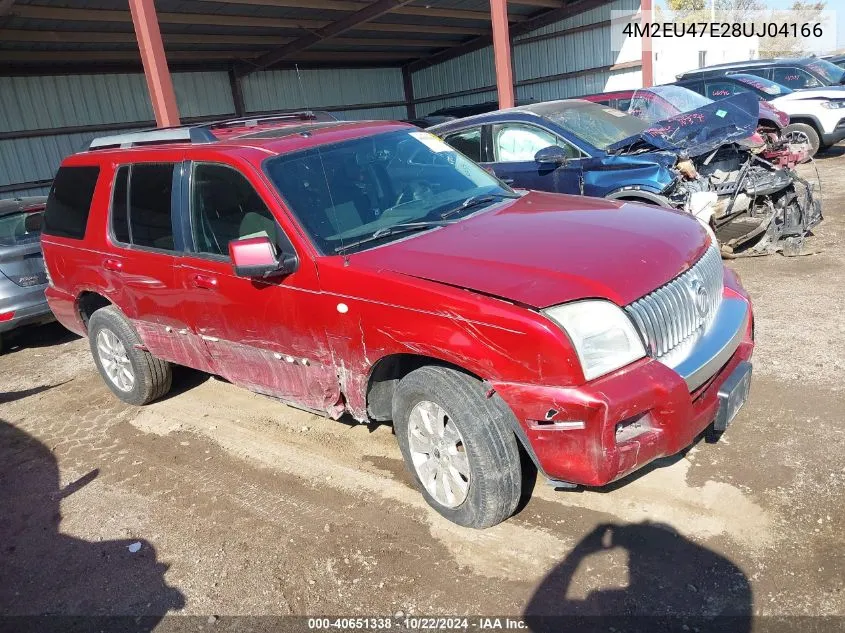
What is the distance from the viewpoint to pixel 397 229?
3.51 m

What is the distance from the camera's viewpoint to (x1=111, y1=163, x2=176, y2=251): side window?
4.22 metres

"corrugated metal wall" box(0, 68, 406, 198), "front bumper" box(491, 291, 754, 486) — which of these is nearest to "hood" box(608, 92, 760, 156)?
"front bumper" box(491, 291, 754, 486)

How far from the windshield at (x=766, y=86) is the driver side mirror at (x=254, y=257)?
12.9 meters

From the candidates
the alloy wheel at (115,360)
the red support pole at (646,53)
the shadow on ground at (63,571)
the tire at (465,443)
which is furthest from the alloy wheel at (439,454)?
the red support pole at (646,53)

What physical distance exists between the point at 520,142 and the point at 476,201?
147 inches

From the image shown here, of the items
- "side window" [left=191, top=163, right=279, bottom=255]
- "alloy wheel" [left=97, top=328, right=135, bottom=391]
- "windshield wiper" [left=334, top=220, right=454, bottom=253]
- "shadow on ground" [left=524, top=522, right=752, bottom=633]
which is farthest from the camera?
"alloy wheel" [left=97, top=328, right=135, bottom=391]

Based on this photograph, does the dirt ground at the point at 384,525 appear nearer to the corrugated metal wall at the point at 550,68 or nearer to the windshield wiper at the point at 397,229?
the windshield wiper at the point at 397,229

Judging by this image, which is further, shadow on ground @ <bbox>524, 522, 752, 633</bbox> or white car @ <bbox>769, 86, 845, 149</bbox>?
white car @ <bbox>769, 86, 845, 149</bbox>

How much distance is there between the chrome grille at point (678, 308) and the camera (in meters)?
2.83

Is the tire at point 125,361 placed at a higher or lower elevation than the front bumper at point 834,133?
lower

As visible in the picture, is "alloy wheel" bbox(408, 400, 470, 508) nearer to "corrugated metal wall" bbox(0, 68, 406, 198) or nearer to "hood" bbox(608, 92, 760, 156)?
"hood" bbox(608, 92, 760, 156)

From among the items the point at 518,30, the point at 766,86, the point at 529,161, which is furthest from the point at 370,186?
the point at 518,30

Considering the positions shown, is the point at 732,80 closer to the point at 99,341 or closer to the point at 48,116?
the point at 99,341

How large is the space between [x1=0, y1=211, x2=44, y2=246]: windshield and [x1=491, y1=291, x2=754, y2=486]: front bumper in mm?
6070
